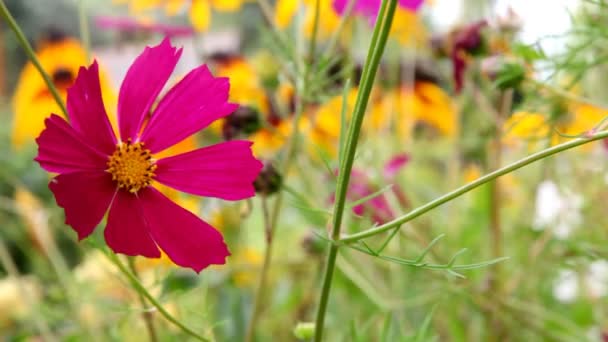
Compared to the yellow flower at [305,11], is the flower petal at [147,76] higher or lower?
lower

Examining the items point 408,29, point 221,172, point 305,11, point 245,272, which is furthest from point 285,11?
point 221,172

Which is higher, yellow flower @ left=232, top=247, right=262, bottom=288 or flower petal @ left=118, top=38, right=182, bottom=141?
yellow flower @ left=232, top=247, right=262, bottom=288

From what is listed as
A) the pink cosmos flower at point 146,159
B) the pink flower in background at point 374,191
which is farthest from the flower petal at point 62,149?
the pink flower in background at point 374,191

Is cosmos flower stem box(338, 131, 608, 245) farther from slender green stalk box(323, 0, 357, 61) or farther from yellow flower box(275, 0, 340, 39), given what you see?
yellow flower box(275, 0, 340, 39)

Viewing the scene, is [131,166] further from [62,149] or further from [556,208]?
[556,208]

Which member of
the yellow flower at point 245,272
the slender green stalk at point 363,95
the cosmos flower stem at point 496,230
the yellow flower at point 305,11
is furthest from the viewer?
the yellow flower at point 245,272

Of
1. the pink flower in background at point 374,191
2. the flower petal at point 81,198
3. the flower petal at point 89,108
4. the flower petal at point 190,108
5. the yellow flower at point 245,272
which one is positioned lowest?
the flower petal at point 81,198

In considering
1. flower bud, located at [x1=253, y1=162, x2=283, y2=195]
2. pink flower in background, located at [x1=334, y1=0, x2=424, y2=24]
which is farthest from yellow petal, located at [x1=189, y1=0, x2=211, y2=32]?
flower bud, located at [x1=253, y1=162, x2=283, y2=195]

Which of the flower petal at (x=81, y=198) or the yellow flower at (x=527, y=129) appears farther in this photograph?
the yellow flower at (x=527, y=129)

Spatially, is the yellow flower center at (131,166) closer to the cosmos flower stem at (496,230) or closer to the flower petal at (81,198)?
the flower petal at (81,198)

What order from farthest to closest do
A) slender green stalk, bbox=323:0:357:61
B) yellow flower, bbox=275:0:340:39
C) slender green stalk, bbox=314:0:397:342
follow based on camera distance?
yellow flower, bbox=275:0:340:39, slender green stalk, bbox=323:0:357:61, slender green stalk, bbox=314:0:397:342
